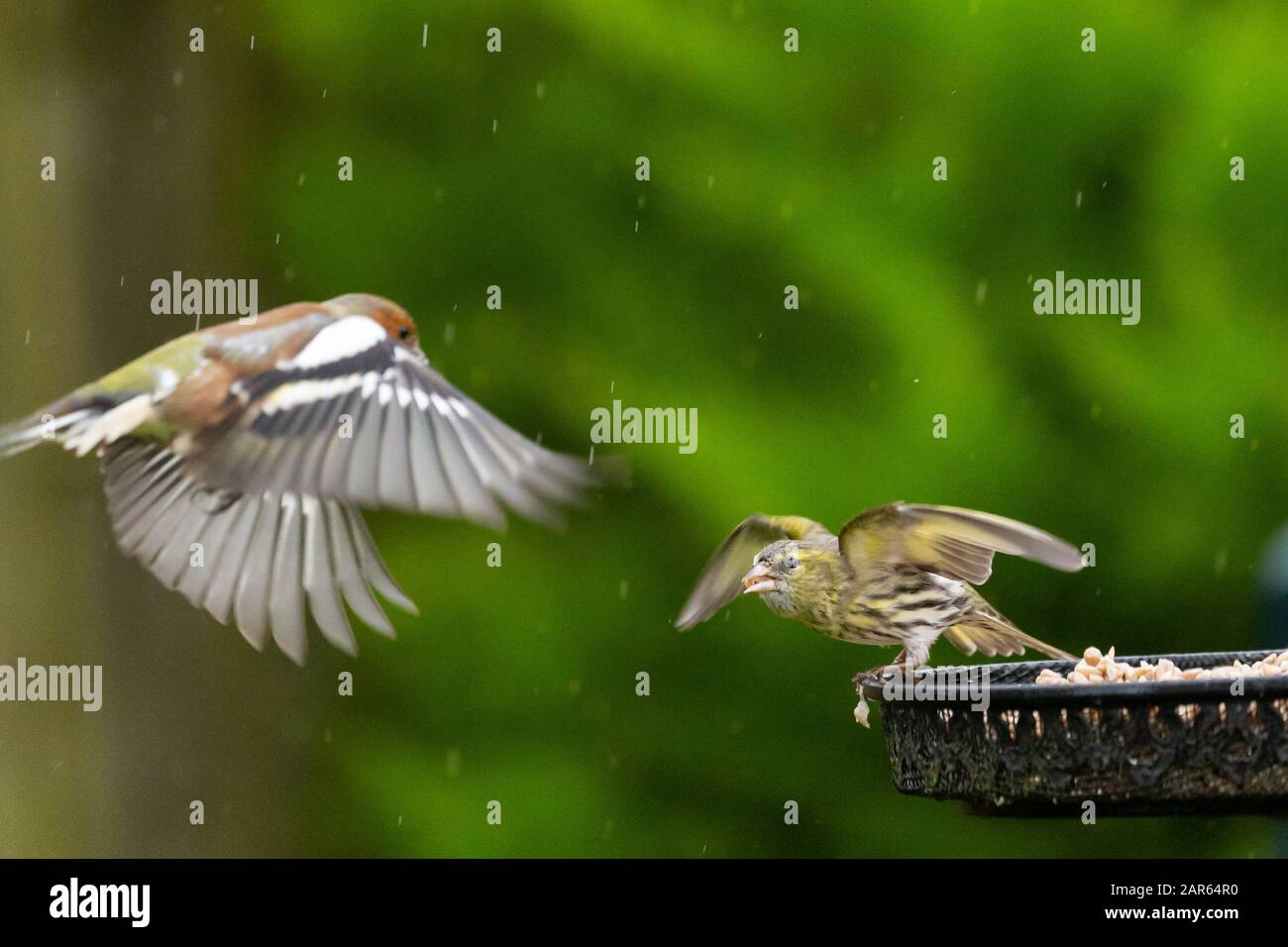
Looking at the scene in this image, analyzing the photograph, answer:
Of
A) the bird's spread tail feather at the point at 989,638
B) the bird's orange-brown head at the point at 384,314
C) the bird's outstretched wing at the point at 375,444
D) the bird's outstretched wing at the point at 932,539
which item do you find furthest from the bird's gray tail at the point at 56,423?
the bird's spread tail feather at the point at 989,638

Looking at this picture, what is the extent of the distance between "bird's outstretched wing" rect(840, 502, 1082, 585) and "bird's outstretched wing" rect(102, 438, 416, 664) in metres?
1.04

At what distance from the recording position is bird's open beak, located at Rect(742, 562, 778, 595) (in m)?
3.56

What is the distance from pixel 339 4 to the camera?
19.9 ft

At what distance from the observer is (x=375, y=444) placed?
337 centimetres

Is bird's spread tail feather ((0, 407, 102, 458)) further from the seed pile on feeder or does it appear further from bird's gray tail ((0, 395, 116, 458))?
the seed pile on feeder

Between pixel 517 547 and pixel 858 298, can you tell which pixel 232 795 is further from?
pixel 858 298

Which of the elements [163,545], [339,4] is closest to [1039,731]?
[163,545]

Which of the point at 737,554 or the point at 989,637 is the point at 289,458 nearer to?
the point at 737,554

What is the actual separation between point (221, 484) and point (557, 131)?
276cm

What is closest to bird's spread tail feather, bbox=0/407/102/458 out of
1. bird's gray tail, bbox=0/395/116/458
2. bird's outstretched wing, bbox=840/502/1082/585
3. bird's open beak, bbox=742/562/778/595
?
bird's gray tail, bbox=0/395/116/458

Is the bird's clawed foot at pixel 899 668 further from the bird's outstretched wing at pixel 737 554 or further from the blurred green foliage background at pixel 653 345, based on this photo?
the blurred green foliage background at pixel 653 345

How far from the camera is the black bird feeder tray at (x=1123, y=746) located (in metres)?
2.63

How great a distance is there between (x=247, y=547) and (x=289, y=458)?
0.71 metres

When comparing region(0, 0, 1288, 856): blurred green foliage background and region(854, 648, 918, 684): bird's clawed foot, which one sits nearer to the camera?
region(854, 648, 918, 684): bird's clawed foot
